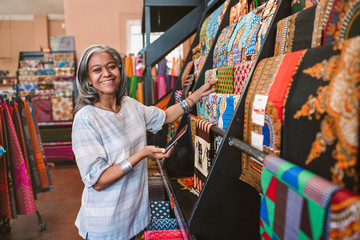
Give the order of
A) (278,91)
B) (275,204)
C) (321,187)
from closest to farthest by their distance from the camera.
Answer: (321,187) < (275,204) < (278,91)

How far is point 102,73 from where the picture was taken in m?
1.61

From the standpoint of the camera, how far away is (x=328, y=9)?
→ 33.4 inches

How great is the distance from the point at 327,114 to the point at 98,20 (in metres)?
7.21

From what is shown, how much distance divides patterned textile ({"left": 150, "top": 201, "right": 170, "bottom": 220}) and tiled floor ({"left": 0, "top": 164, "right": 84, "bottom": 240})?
4.34 feet

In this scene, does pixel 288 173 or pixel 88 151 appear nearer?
pixel 288 173

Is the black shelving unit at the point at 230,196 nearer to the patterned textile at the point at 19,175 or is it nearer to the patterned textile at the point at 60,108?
the patterned textile at the point at 19,175

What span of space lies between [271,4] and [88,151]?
1.17 m

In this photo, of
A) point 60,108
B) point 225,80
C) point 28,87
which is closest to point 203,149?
point 225,80

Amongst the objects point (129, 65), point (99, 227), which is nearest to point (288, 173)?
point (99, 227)

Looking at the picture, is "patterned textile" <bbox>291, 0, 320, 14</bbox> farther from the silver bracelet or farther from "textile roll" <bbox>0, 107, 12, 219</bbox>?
"textile roll" <bbox>0, 107, 12, 219</bbox>

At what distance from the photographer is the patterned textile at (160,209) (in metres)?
2.26

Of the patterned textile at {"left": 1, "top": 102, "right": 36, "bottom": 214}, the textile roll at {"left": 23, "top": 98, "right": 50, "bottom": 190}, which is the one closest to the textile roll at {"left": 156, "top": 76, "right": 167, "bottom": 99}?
the textile roll at {"left": 23, "top": 98, "right": 50, "bottom": 190}

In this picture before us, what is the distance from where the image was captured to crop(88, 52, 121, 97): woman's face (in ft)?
5.26

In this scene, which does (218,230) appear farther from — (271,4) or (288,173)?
(271,4)
